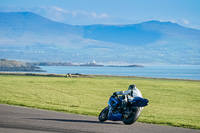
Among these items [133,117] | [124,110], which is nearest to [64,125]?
[124,110]

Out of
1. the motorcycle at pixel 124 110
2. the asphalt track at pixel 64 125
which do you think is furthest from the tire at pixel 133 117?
the asphalt track at pixel 64 125

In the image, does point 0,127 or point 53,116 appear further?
point 53,116

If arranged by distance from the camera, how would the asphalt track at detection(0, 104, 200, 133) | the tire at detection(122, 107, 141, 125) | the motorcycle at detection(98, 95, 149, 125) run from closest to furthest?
the asphalt track at detection(0, 104, 200, 133), the motorcycle at detection(98, 95, 149, 125), the tire at detection(122, 107, 141, 125)

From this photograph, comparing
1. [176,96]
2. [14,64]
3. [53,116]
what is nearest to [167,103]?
[176,96]

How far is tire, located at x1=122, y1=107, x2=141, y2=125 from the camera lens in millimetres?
13133

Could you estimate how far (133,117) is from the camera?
13.2 m

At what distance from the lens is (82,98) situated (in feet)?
101

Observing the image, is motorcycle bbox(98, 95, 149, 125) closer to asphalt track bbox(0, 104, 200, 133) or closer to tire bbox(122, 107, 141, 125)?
tire bbox(122, 107, 141, 125)

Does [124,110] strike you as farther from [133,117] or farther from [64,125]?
[64,125]

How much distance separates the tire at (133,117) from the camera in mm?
13133

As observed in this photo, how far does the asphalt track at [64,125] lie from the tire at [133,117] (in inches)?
6.3

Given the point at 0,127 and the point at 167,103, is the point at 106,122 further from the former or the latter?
the point at 167,103

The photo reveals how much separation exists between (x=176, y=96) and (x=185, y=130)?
21652 millimetres

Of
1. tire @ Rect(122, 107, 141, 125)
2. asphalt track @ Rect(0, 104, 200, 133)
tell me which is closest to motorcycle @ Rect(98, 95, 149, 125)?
tire @ Rect(122, 107, 141, 125)
